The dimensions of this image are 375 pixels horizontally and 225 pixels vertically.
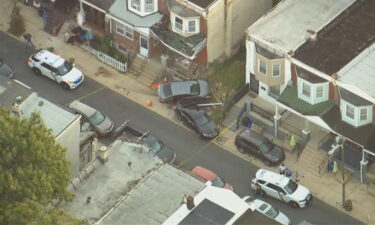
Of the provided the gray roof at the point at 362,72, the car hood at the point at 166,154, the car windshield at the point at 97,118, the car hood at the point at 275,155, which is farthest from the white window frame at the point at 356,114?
the car windshield at the point at 97,118

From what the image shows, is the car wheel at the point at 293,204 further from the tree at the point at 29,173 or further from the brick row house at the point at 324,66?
the tree at the point at 29,173

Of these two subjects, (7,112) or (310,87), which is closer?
(7,112)

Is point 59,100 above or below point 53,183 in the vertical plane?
below

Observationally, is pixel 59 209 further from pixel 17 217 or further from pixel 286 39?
pixel 286 39

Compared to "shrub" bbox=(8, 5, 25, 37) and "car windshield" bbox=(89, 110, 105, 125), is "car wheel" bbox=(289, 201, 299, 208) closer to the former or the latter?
"car windshield" bbox=(89, 110, 105, 125)

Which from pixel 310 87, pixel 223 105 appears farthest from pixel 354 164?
pixel 223 105

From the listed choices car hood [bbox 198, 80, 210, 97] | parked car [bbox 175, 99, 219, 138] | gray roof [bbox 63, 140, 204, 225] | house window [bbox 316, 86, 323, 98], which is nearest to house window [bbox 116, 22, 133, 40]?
car hood [bbox 198, 80, 210, 97]
